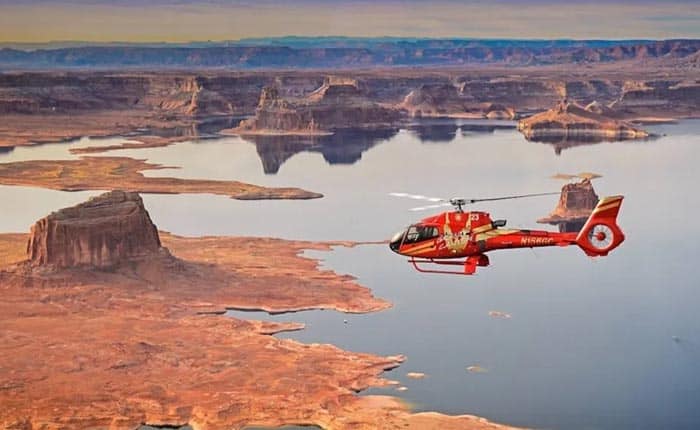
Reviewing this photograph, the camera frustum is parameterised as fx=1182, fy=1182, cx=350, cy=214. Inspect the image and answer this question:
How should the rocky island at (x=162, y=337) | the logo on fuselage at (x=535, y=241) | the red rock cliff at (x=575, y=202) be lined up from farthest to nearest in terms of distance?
the red rock cliff at (x=575, y=202), the rocky island at (x=162, y=337), the logo on fuselage at (x=535, y=241)

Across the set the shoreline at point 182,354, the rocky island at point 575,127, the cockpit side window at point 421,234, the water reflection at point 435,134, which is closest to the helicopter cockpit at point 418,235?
the cockpit side window at point 421,234

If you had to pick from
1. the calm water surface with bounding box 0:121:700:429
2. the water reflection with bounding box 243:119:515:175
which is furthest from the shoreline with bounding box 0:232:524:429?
the water reflection with bounding box 243:119:515:175

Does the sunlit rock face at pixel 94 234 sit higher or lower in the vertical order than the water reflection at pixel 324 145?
lower

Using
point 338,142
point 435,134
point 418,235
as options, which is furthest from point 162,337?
point 435,134

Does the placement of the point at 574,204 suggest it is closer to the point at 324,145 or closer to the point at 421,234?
the point at 421,234

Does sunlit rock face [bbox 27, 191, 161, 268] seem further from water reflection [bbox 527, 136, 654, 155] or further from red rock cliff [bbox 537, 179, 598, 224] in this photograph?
water reflection [bbox 527, 136, 654, 155]

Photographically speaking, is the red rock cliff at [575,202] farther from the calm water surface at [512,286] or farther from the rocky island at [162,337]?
the rocky island at [162,337]

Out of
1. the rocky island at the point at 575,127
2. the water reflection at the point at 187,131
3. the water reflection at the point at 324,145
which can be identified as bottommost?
the water reflection at the point at 324,145

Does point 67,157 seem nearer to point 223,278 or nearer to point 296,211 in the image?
point 296,211
